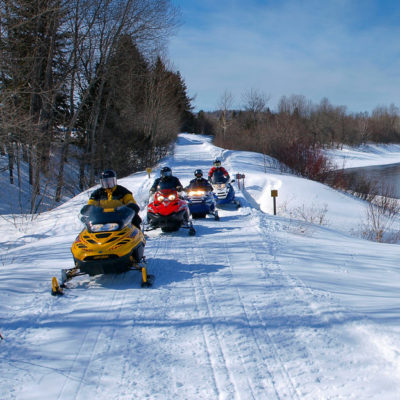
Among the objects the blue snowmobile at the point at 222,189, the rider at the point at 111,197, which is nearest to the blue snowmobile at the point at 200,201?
the blue snowmobile at the point at 222,189

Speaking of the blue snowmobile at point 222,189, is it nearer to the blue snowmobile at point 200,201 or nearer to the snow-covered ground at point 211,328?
the blue snowmobile at point 200,201

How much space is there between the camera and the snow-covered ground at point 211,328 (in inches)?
109

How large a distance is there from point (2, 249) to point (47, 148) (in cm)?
992

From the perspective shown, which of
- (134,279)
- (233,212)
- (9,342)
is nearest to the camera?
(9,342)

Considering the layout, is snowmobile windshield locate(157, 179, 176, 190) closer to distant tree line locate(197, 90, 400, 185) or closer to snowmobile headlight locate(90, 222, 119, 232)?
snowmobile headlight locate(90, 222, 119, 232)

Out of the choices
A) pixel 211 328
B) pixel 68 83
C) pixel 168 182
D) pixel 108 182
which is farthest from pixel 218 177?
pixel 68 83

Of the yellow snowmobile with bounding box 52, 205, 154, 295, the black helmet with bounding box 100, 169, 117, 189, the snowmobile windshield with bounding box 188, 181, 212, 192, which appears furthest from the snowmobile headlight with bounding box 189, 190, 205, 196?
the yellow snowmobile with bounding box 52, 205, 154, 295

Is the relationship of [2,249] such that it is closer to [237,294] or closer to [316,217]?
[237,294]

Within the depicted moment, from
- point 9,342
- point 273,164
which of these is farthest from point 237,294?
point 273,164

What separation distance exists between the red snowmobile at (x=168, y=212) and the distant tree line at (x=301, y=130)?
747 inches

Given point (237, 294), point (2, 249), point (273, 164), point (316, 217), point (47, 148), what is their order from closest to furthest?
point (237, 294)
point (2, 249)
point (316, 217)
point (47, 148)
point (273, 164)

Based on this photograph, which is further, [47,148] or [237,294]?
[47,148]

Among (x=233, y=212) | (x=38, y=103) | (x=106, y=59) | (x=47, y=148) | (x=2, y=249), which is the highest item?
(x=106, y=59)

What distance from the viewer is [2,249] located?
947 cm
